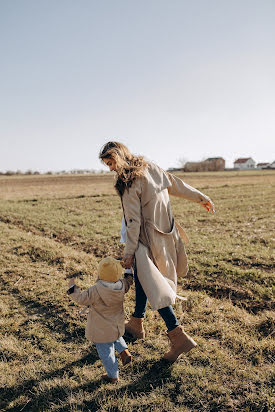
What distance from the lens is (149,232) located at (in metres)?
3.11

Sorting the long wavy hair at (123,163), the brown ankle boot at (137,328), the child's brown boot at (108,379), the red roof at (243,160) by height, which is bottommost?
the child's brown boot at (108,379)

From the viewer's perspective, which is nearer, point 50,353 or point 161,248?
point 161,248

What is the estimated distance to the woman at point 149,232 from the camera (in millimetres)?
2980

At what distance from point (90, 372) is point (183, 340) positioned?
1.01 meters

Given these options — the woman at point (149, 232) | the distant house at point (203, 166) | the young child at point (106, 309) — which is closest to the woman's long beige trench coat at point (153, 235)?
the woman at point (149, 232)

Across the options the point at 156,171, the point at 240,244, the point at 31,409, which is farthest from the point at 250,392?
the point at 240,244

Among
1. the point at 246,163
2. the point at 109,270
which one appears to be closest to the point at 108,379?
the point at 109,270

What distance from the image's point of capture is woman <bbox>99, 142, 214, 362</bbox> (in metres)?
2.98

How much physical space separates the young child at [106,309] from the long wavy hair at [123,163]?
78 centimetres

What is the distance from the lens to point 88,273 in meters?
5.79

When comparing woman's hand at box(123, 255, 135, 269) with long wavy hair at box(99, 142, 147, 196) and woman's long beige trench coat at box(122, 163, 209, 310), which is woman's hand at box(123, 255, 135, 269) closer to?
woman's long beige trench coat at box(122, 163, 209, 310)

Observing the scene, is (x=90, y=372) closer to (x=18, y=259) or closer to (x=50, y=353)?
(x=50, y=353)

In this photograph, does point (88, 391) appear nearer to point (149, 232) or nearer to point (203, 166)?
point (149, 232)

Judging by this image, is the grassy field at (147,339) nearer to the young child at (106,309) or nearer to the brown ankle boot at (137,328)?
the brown ankle boot at (137,328)
